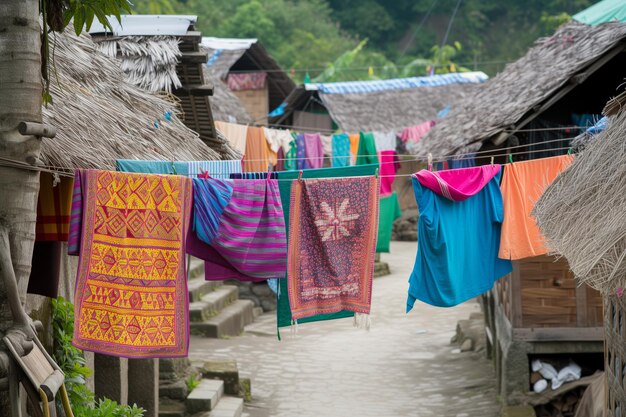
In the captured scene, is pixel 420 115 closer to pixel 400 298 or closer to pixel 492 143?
pixel 400 298

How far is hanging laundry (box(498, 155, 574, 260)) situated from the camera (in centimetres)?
722

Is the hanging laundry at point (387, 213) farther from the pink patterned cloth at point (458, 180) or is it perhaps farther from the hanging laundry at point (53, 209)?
the hanging laundry at point (53, 209)

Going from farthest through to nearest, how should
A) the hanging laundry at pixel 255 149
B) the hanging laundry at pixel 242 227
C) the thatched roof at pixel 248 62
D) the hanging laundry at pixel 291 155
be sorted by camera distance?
the thatched roof at pixel 248 62
the hanging laundry at pixel 291 155
the hanging laundry at pixel 255 149
the hanging laundry at pixel 242 227

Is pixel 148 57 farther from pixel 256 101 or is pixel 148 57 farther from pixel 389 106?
pixel 389 106

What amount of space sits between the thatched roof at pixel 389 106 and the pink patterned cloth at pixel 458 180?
1448 cm

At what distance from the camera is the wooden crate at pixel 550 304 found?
31.6 ft

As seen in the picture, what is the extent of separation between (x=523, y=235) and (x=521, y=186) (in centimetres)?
40

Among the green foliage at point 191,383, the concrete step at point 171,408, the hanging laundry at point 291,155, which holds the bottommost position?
the concrete step at point 171,408

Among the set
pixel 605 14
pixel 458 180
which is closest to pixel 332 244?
pixel 458 180

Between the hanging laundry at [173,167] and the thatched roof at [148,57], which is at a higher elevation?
the thatched roof at [148,57]

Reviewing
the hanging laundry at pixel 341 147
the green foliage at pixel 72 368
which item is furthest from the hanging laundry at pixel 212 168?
the hanging laundry at pixel 341 147

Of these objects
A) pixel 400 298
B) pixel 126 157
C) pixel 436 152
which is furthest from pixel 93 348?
pixel 400 298

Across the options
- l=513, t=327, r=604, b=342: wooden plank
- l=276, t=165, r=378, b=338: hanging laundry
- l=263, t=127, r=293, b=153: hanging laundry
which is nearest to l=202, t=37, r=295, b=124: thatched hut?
l=263, t=127, r=293, b=153: hanging laundry

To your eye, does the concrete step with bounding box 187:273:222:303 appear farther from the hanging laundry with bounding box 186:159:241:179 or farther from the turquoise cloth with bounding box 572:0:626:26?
the turquoise cloth with bounding box 572:0:626:26
